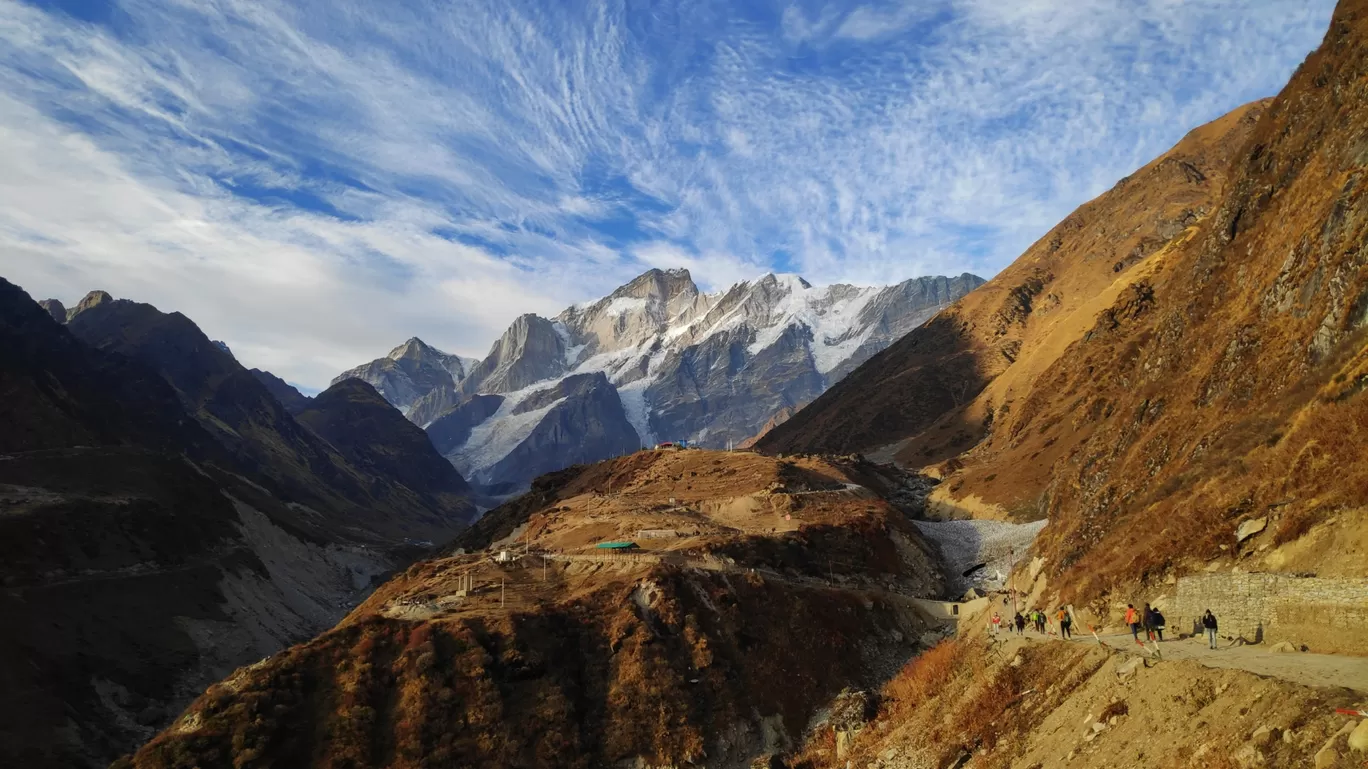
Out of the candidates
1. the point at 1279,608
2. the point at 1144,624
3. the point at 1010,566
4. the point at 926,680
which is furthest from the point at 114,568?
the point at 1279,608

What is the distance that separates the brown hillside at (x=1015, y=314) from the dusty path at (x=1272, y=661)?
364 ft

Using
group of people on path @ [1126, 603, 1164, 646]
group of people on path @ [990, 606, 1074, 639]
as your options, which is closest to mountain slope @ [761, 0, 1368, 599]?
group of people on path @ [990, 606, 1074, 639]

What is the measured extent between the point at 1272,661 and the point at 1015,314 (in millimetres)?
167634

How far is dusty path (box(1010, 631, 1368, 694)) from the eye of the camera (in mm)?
15734

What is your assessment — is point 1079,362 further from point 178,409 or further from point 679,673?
point 178,409

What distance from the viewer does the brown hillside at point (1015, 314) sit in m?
154

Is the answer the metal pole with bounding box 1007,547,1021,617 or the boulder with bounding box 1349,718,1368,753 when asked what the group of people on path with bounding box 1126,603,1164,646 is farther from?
the metal pole with bounding box 1007,547,1021,617

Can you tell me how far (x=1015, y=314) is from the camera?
174 metres

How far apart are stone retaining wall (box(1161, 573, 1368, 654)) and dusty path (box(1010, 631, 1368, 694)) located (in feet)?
2.23

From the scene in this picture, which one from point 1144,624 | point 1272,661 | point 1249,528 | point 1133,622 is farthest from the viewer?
point 1144,624

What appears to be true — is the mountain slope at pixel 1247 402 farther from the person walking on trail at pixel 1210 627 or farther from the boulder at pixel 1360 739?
the boulder at pixel 1360 739

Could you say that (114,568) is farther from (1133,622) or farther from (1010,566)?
(1133,622)

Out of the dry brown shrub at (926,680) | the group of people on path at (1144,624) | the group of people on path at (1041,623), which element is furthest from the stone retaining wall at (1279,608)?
the dry brown shrub at (926,680)

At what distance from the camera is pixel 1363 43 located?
143 ft
